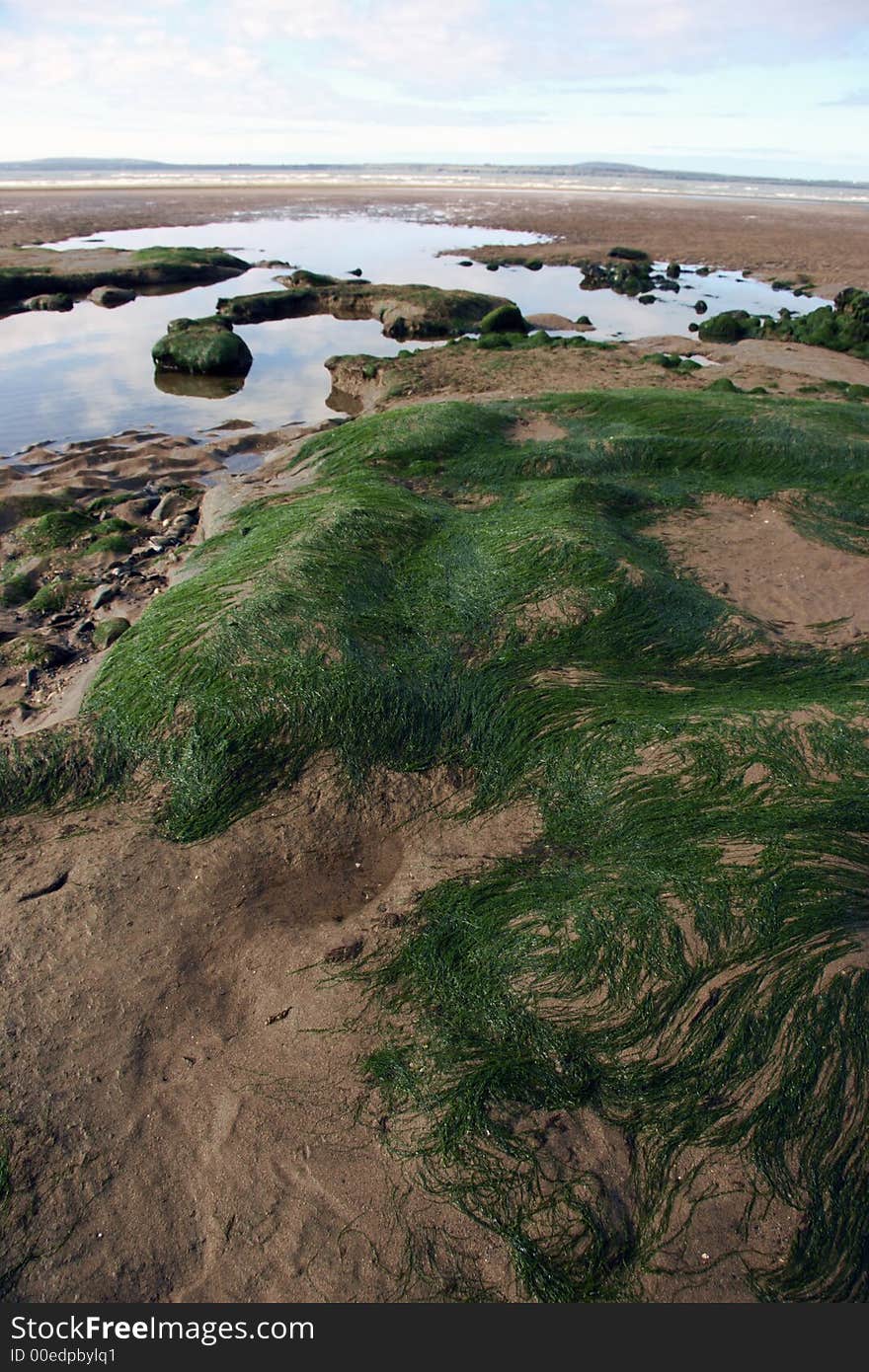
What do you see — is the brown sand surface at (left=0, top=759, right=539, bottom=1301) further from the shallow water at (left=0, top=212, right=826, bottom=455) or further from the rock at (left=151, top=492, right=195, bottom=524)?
the shallow water at (left=0, top=212, right=826, bottom=455)

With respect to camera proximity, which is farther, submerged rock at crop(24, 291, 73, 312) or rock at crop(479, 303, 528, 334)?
submerged rock at crop(24, 291, 73, 312)

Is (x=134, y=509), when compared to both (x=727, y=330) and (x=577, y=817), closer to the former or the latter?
(x=577, y=817)

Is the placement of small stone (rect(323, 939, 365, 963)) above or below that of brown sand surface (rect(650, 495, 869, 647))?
below

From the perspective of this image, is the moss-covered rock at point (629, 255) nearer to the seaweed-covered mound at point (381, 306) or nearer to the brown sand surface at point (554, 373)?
the seaweed-covered mound at point (381, 306)

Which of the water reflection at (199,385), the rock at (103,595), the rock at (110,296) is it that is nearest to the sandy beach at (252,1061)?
the rock at (103,595)

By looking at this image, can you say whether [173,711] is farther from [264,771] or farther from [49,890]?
[49,890]

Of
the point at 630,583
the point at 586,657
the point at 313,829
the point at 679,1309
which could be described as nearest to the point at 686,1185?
the point at 679,1309

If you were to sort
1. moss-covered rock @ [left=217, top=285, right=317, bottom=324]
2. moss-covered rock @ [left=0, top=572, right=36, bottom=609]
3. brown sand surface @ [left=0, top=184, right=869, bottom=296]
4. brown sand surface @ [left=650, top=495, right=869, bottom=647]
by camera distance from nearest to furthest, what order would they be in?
brown sand surface @ [left=650, top=495, right=869, bottom=647] → moss-covered rock @ [left=0, top=572, right=36, bottom=609] → moss-covered rock @ [left=217, top=285, right=317, bottom=324] → brown sand surface @ [left=0, top=184, right=869, bottom=296]

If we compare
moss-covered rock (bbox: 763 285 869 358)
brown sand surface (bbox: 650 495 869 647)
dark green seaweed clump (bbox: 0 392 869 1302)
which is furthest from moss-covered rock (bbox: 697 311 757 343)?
brown sand surface (bbox: 650 495 869 647)
